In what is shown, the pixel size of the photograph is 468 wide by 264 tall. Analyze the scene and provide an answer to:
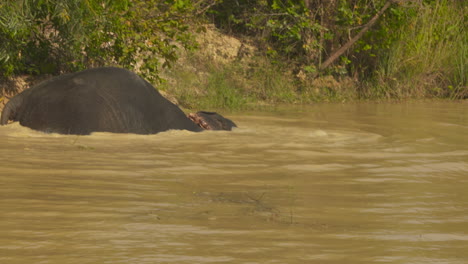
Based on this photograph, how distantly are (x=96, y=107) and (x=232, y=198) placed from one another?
3.32m

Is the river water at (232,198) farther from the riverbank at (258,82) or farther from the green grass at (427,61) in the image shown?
the green grass at (427,61)

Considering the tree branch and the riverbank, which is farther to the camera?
the tree branch

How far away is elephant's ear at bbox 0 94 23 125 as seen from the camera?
757cm

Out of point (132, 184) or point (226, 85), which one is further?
point (226, 85)

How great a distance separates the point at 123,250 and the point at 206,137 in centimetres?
432

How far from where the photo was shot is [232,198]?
14.3 ft

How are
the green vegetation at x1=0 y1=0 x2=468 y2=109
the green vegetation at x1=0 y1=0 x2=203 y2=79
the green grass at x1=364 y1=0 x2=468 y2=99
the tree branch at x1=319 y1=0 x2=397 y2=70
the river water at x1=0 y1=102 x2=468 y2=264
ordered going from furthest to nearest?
1. the tree branch at x1=319 y1=0 x2=397 y2=70
2. the green grass at x1=364 y1=0 x2=468 y2=99
3. the green vegetation at x1=0 y1=0 x2=468 y2=109
4. the green vegetation at x1=0 y1=0 x2=203 y2=79
5. the river water at x1=0 y1=102 x2=468 y2=264

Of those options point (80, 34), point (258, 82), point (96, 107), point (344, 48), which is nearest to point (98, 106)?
point (96, 107)

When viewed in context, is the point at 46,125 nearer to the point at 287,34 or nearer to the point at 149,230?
the point at 149,230

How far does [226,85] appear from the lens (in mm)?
12125

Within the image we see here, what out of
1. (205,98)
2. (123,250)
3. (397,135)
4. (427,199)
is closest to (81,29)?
(205,98)

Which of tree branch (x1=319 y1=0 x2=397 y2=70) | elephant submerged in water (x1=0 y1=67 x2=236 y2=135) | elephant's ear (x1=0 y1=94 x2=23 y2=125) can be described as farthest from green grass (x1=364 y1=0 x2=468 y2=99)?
elephant's ear (x1=0 y1=94 x2=23 y2=125)

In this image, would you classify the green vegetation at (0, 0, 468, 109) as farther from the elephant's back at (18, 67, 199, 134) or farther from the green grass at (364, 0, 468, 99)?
the elephant's back at (18, 67, 199, 134)

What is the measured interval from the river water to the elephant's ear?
0.83 ft
